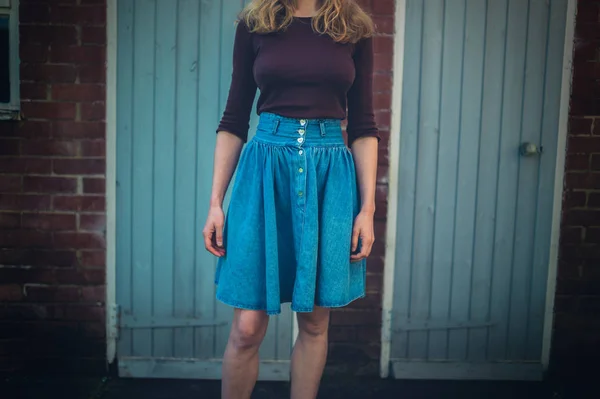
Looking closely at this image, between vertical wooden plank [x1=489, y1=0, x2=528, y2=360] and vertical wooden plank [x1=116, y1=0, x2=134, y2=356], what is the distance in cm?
207

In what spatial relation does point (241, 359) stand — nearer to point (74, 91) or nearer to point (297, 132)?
point (297, 132)

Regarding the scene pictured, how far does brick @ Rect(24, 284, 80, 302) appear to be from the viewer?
3.48 metres

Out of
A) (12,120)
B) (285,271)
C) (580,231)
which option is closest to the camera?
(285,271)

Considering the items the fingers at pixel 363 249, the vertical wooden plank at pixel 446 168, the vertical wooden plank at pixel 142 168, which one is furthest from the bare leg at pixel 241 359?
the vertical wooden plank at pixel 446 168

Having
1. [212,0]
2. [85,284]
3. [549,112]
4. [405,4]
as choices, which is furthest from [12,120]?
[549,112]

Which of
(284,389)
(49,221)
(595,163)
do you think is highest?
(595,163)

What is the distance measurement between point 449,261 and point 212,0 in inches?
77.1

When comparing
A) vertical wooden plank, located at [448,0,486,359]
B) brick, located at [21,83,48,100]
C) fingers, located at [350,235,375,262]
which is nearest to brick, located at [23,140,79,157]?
brick, located at [21,83,48,100]

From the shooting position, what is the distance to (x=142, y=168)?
3.47 m

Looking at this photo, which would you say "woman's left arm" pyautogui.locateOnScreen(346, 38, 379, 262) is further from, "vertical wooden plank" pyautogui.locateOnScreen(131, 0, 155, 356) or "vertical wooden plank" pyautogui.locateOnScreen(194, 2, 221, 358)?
"vertical wooden plank" pyautogui.locateOnScreen(131, 0, 155, 356)

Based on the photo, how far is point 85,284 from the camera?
3488mm

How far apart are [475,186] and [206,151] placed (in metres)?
1.52

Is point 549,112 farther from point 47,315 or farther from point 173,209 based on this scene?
point 47,315

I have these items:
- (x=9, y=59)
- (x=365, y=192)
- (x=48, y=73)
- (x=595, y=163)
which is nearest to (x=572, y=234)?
(x=595, y=163)
